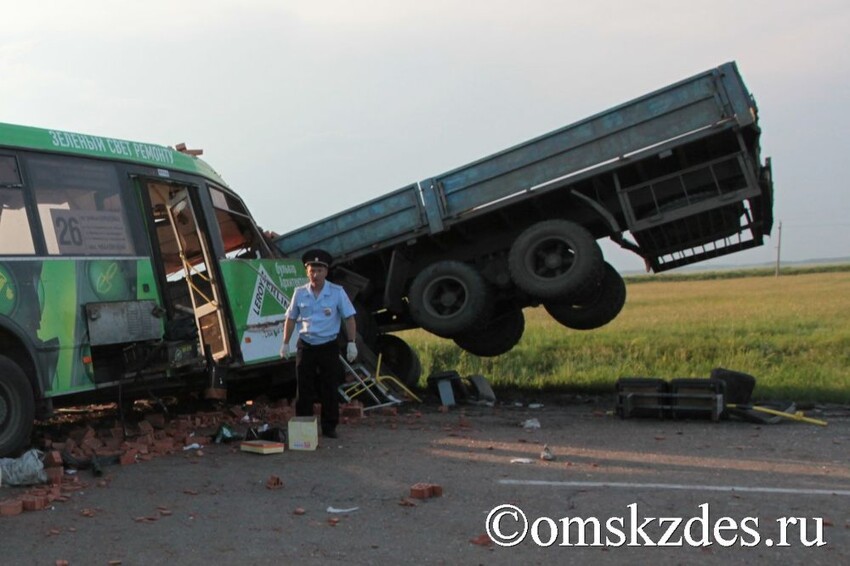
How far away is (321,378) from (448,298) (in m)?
3.57

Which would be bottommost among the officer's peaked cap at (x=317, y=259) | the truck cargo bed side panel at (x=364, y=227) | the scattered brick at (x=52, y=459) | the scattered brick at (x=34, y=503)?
the scattered brick at (x=34, y=503)

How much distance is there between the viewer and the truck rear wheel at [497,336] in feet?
41.3

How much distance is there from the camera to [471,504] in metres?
5.86

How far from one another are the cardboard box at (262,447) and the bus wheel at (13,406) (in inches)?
64.5

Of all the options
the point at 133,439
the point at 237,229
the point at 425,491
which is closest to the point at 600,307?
the point at 237,229

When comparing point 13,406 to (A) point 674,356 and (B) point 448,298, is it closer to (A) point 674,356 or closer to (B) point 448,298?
(B) point 448,298

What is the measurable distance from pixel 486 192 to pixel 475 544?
22.0 feet

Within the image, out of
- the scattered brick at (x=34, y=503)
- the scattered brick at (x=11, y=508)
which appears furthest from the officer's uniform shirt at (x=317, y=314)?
the scattered brick at (x=11, y=508)

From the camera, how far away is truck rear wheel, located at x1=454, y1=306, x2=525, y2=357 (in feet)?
41.3

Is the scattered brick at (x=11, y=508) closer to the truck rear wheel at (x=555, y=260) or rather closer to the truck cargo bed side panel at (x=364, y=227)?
the truck rear wheel at (x=555, y=260)

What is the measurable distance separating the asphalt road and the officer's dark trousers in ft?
1.07

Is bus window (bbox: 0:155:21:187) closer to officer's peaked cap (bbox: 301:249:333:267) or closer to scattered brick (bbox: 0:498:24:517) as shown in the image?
officer's peaked cap (bbox: 301:249:333:267)

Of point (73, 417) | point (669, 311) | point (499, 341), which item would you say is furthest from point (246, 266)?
point (669, 311)

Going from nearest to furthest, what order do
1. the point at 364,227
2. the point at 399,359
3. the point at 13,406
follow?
1. the point at 13,406
2. the point at 364,227
3. the point at 399,359
